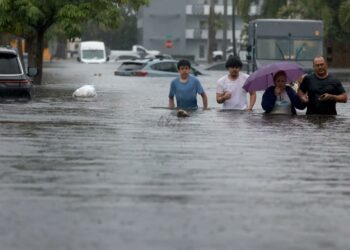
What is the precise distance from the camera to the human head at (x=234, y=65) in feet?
53.9

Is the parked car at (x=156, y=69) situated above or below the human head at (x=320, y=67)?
below

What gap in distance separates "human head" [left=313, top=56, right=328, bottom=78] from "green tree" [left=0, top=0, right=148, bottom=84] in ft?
62.6

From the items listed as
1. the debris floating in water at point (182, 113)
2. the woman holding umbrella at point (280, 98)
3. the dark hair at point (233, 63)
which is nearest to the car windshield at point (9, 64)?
the debris floating in water at point (182, 113)

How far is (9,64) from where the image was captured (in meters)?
20.9

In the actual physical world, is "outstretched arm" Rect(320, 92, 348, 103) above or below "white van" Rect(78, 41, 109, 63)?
above

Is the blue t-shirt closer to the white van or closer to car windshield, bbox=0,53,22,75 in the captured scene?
car windshield, bbox=0,53,22,75

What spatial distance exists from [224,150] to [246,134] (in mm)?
2061

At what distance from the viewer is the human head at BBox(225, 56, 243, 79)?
16438mm

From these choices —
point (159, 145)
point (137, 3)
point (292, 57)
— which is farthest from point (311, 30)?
point (159, 145)

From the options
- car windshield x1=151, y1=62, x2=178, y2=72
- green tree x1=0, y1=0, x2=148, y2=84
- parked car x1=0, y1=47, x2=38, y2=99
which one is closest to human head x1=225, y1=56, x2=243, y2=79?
parked car x1=0, y1=47, x2=38, y2=99

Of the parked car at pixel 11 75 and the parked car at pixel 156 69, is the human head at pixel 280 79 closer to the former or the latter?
the parked car at pixel 11 75

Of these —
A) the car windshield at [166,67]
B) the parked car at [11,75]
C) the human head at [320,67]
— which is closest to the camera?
the human head at [320,67]

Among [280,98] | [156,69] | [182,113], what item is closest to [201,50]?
[156,69]

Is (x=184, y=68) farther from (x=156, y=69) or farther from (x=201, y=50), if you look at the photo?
(x=201, y=50)
